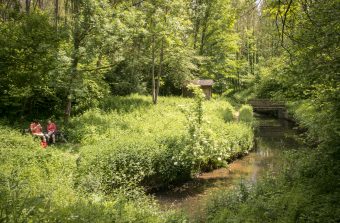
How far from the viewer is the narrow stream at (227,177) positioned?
12.7m

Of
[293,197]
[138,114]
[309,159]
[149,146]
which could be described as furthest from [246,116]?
[293,197]

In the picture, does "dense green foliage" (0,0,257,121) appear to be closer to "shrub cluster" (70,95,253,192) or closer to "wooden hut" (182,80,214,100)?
"shrub cluster" (70,95,253,192)

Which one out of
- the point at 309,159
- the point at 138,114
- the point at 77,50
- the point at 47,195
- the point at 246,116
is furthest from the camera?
the point at 246,116

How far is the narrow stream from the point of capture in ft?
41.6

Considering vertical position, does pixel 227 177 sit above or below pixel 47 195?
below

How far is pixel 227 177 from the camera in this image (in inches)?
608

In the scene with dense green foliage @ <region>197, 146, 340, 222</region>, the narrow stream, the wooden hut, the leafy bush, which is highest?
the wooden hut

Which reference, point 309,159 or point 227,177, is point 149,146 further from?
point 309,159

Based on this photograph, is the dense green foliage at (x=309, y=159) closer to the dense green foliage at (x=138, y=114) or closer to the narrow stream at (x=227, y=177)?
the dense green foliage at (x=138, y=114)

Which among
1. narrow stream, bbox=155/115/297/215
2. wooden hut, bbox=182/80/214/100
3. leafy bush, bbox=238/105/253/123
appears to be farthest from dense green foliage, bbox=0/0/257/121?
narrow stream, bbox=155/115/297/215

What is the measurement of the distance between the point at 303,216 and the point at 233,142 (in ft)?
34.4

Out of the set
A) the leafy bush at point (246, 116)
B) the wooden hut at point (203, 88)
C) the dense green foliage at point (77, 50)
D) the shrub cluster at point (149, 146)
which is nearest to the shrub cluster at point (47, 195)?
the shrub cluster at point (149, 146)

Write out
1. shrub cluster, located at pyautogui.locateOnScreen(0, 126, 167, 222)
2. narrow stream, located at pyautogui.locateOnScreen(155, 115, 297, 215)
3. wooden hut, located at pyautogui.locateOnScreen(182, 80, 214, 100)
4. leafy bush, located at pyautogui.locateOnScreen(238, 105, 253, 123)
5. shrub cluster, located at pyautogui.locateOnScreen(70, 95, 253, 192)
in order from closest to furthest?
shrub cluster, located at pyautogui.locateOnScreen(0, 126, 167, 222)
shrub cluster, located at pyautogui.locateOnScreen(70, 95, 253, 192)
narrow stream, located at pyautogui.locateOnScreen(155, 115, 297, 215)
leafy bush, located at pyautogui.locateOnScreen(238, 105, 253, 123)
wooden hut, located at pyautogui.locateOnScreen(182, 80, 214, 100)

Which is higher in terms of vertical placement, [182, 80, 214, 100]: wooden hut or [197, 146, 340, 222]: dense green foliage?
[182, 80, 214, 100]: wooden hut
